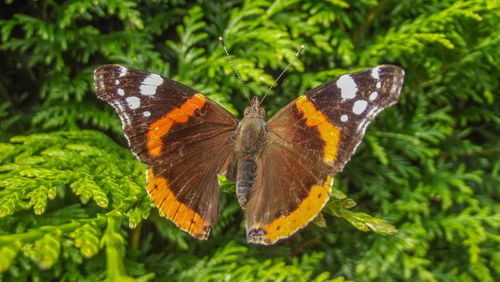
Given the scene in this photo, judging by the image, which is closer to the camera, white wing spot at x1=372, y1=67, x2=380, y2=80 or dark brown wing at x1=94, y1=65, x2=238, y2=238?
white wing spot at x1=372, y1=67, x2=380, y2=80

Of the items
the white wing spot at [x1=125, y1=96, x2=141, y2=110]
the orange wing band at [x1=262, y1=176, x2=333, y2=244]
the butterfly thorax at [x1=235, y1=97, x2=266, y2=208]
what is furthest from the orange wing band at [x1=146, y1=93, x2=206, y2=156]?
the orange wing band at [x1=262, y1=176, x2=333, y2=244]

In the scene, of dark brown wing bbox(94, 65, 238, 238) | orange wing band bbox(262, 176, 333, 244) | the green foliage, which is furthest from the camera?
the green foliage

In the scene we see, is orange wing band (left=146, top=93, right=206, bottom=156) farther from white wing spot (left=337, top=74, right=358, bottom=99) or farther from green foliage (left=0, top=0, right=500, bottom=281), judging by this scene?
white wing spot (left=337, top=74, right=358, bottom=99)

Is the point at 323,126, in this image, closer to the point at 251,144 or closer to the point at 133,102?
the point at 251,144

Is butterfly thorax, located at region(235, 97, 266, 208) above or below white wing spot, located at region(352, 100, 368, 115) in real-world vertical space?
below

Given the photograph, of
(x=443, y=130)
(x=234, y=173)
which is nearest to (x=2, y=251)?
(x=234, y=173)

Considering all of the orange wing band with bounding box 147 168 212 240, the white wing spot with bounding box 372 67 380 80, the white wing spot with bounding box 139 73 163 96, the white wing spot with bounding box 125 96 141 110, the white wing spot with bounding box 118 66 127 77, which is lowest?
the orange wing band with bounding box 147 168 212 240

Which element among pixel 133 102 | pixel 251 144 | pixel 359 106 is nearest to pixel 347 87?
pixel 359 106
